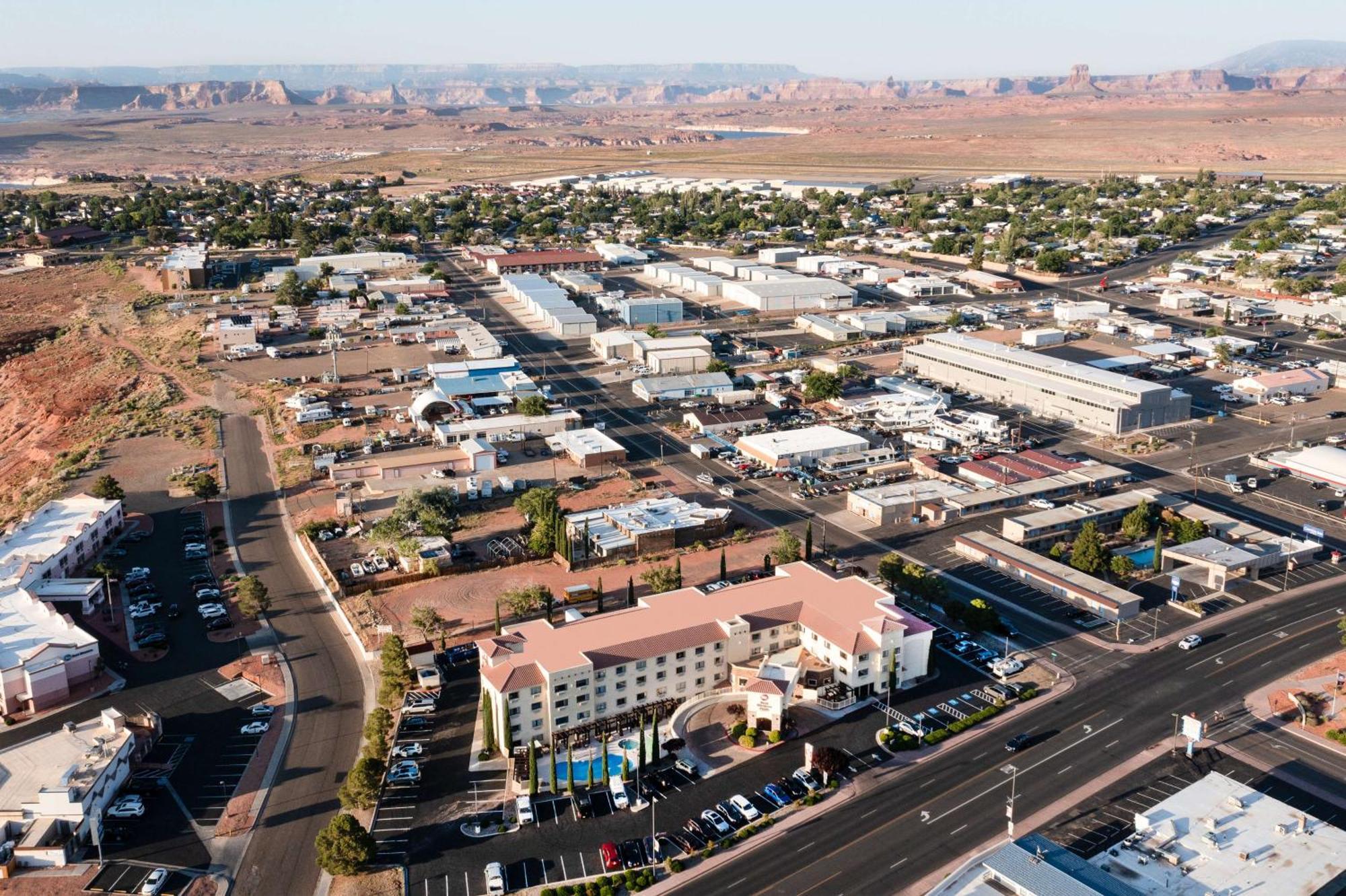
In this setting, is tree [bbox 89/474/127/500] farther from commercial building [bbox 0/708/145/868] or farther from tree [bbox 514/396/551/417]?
tree [bbox 514/396/551/417]

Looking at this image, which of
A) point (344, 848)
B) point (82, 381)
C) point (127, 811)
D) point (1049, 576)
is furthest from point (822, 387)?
point (82, 381)

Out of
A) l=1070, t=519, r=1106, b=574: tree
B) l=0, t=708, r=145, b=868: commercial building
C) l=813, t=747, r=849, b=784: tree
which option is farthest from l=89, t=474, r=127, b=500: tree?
l=1070, t=519, r=1106, b=574: tree

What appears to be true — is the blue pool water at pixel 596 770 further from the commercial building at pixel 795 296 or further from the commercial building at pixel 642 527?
the commercial building at pixel 795 296


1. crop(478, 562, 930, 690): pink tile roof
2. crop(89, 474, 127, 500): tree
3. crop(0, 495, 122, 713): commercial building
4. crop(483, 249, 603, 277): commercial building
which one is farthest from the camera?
crop(483, 249, 603, 277): commercial building

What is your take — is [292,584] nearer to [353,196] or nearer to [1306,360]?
[1306,360]

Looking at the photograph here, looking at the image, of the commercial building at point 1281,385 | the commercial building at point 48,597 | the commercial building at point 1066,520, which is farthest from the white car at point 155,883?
the commercial building at point 1281,385
